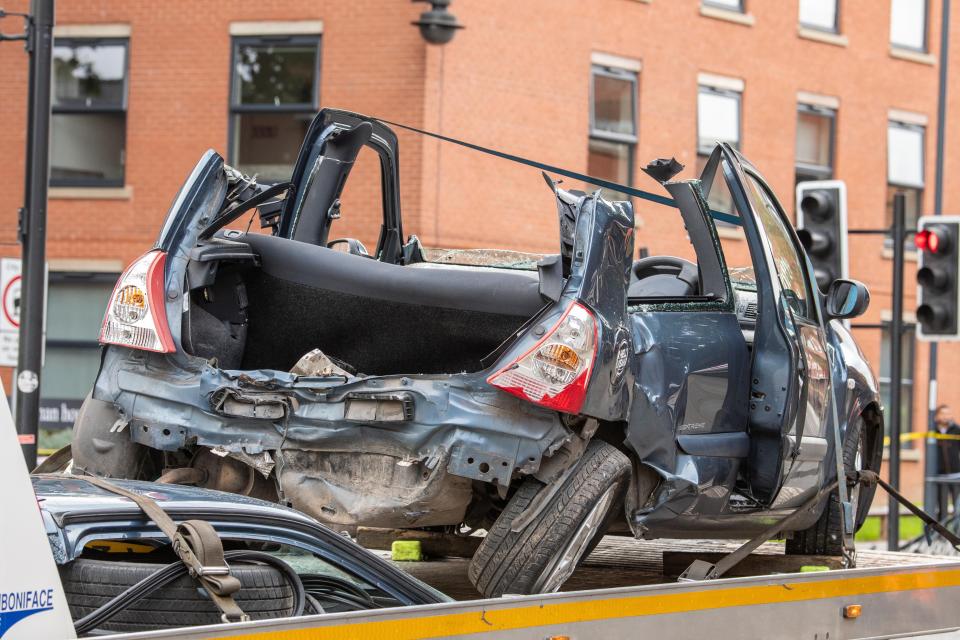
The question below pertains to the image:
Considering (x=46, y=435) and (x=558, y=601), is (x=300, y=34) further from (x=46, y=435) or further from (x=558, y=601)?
(x=558, y=601)

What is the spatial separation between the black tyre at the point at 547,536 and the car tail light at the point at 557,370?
31 centimetres

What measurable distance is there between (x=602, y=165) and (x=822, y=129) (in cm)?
510

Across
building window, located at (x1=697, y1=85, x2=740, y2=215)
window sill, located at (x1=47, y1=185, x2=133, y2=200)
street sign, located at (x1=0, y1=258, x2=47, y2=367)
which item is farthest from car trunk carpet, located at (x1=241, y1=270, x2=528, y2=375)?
building window, located at (x1=697, y1=85, x2=740, y2=215)

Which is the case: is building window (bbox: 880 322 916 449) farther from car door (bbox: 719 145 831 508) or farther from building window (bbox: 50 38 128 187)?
car door (bbox: 719 145 831 508)

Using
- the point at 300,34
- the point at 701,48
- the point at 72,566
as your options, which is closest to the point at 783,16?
the point at 701,48

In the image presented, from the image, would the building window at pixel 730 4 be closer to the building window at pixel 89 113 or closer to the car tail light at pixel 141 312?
the building window at pixel 89 113

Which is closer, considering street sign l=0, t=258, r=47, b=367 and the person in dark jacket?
street sign l=0, t=258, r=47, b=367

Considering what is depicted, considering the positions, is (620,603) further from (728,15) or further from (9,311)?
(728,15)

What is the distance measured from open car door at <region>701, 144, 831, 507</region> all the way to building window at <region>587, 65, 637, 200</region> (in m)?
14.6

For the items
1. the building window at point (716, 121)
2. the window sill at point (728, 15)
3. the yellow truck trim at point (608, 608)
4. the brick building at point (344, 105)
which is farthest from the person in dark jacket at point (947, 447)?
the yellow truck trim at point (608, 608)

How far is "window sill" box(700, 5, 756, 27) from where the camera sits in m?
22.3

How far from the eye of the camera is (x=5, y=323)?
11945 millimetres

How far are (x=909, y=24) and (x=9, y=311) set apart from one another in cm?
1864

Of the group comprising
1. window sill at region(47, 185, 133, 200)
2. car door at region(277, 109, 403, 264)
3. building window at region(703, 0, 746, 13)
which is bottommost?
car door at region(277, 109, 403, 264)
